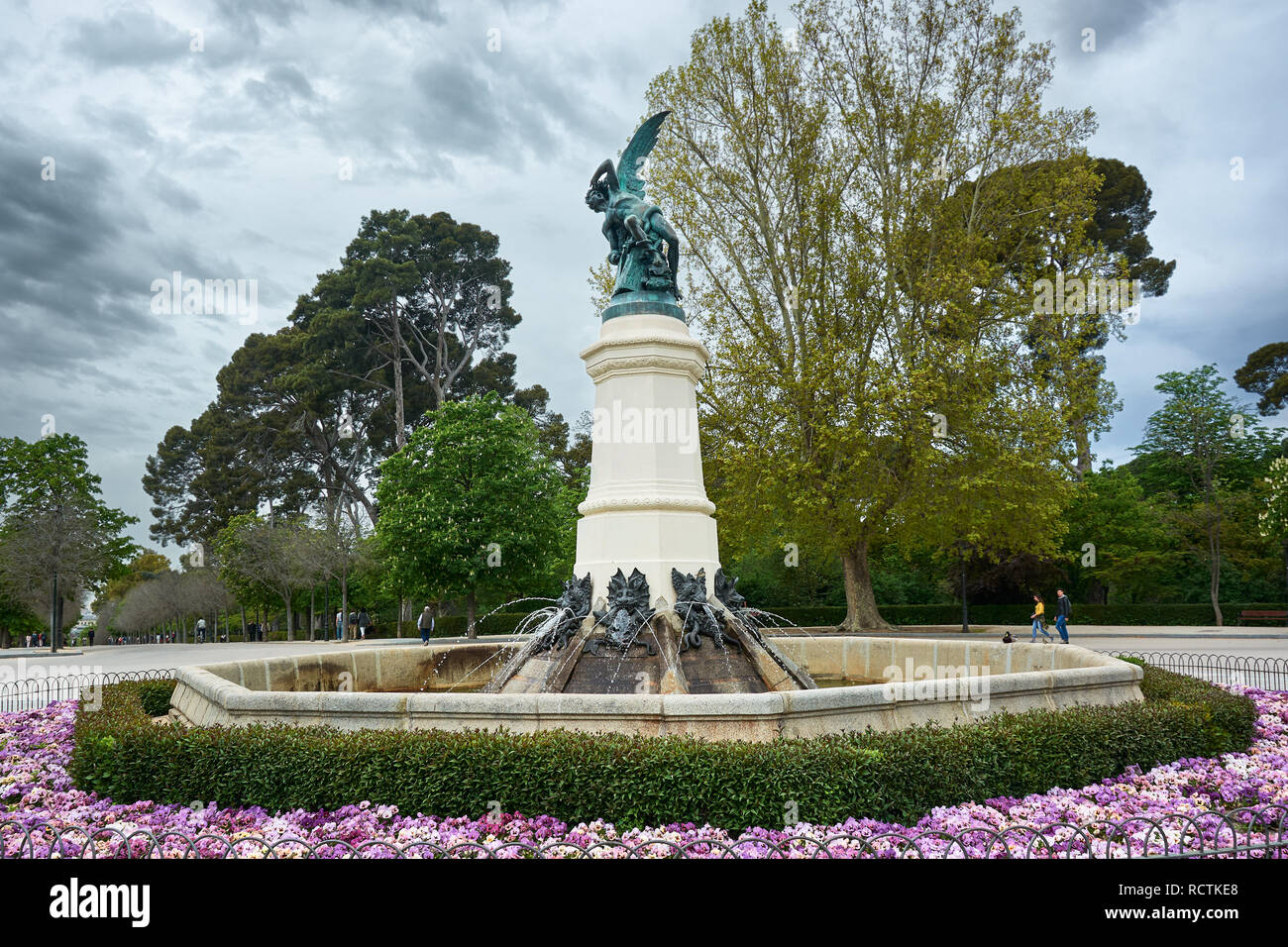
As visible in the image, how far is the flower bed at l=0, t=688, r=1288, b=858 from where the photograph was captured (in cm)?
551

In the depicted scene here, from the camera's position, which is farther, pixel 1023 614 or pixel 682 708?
pixel 1023 614

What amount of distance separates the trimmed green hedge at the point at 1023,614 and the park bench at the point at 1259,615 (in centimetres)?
30

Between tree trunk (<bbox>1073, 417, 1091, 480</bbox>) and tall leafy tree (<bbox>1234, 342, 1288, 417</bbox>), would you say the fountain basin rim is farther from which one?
tall leafy tree (<bbox>1234, 342, 1288, 417</bbox>)

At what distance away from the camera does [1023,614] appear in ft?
127

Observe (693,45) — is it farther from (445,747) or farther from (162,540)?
(162,540)

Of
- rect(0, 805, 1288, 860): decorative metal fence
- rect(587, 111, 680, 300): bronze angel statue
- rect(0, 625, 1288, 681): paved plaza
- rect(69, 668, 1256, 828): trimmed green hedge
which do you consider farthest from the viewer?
rect(0, 625, 1288, 681): paved plaza

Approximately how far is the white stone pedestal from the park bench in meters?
33.7

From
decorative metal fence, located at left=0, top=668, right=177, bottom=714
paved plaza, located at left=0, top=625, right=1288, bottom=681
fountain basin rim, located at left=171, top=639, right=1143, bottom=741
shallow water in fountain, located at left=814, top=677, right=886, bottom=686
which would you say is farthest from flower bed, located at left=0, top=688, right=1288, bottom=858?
paved plaza, located at left=0, top=625, right=1288, bottom=681

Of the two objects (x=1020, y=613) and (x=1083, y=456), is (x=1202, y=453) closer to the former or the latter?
(x=1083, y=456)

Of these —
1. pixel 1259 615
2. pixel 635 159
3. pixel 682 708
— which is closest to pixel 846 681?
pixel 682 708

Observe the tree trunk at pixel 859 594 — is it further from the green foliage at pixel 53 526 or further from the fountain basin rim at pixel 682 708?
the green foliage at pixel 53 526

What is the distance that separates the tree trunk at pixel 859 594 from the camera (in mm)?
27359

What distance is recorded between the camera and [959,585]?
39.0m

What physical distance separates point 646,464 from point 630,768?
4916 millimetres
